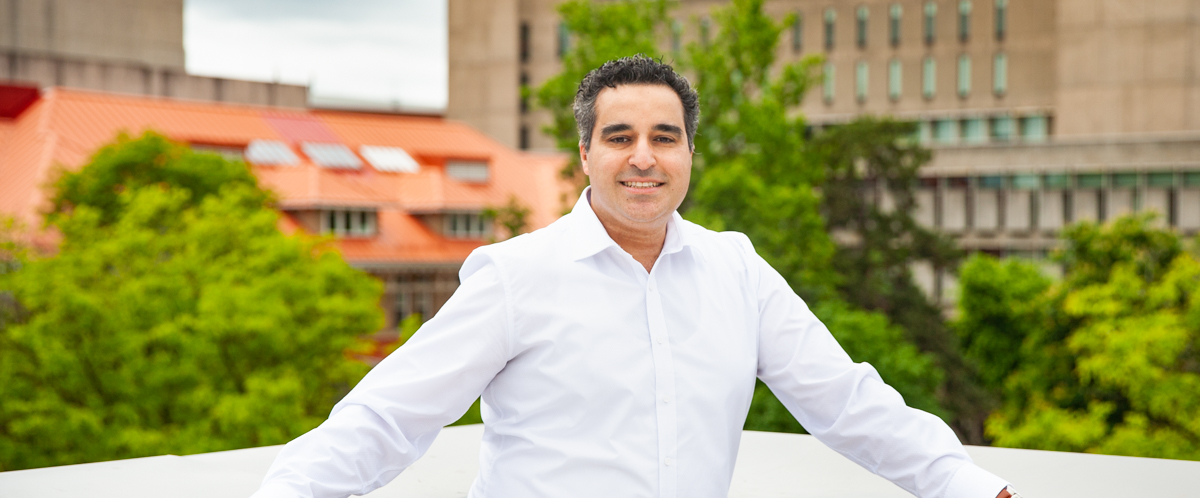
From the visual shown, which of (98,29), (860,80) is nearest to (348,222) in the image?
(98,29)

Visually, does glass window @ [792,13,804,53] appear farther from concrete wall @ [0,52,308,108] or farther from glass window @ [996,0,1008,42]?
concrete wall @ [0,52,308,108]

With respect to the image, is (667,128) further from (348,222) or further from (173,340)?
(348,222)

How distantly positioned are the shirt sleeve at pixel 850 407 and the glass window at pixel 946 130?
51.7 metres

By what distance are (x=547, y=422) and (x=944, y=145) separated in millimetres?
44297

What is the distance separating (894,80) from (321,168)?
1103 inches

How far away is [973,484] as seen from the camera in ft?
8.01

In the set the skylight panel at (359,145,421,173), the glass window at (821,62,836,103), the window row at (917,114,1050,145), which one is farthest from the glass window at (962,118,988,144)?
the skylight panel at (359,145,421,173)

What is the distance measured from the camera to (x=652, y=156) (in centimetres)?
241

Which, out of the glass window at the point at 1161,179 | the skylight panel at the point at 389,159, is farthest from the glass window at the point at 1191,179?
the skylight panel at the point at 389,159

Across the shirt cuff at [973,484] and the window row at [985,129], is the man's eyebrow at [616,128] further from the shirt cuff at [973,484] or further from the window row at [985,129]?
the window row at [985,129]

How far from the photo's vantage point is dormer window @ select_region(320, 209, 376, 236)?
38.5 metres

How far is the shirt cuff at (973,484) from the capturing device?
2.42 meters

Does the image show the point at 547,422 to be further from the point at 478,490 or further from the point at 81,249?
the point at 81,249

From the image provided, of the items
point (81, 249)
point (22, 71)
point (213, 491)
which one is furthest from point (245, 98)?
point (213, 491)
